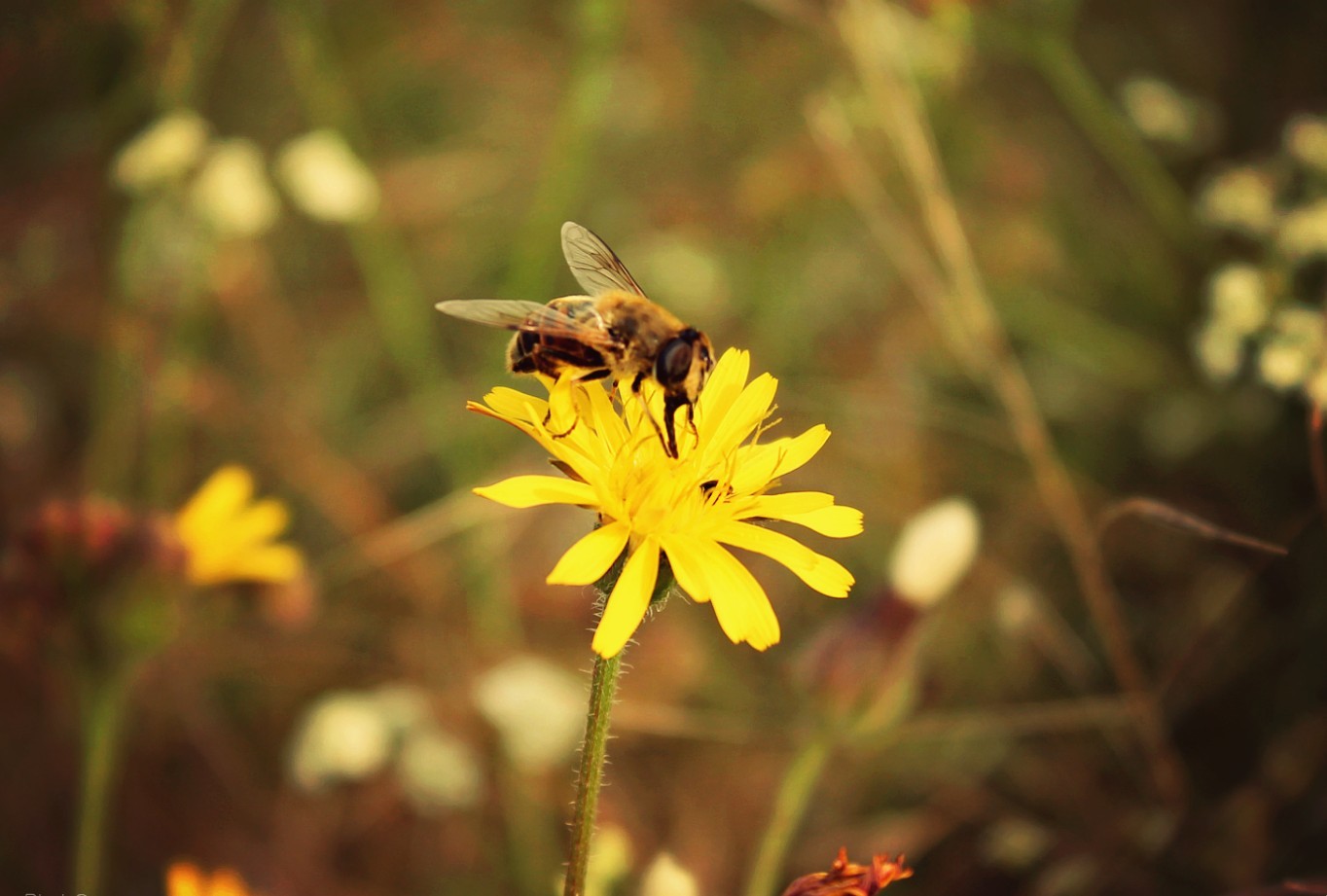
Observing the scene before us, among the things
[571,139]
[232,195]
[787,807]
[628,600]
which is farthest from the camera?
[571,139]

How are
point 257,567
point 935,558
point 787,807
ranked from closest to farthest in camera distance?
point 787,807
point 935,558
point 257,567

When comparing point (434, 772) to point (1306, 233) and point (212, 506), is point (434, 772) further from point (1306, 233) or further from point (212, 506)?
point (1306, 233)

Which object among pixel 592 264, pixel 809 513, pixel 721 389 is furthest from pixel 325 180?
pixel 809 513

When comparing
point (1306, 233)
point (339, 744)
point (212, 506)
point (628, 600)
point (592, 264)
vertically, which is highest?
point (1306, 233)

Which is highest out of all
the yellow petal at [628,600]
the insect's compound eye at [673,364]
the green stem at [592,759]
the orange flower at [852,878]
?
the insect's compound eye at [673,364]

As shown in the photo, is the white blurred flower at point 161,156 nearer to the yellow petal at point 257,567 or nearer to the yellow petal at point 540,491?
the yellow petal at point 257,567

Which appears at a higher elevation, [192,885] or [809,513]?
[809,513]

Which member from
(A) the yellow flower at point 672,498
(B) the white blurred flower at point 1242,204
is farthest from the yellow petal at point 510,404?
(B) the white blurred flower at point 1242,204
